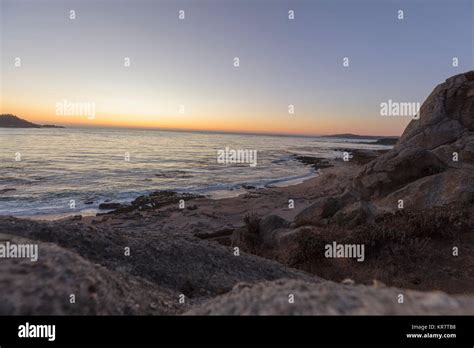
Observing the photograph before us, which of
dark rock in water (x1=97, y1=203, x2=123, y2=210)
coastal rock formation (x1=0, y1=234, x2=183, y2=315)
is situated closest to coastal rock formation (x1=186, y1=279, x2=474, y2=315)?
coastal rock formation (x1=0, y1=234, x2=183, y2=315)

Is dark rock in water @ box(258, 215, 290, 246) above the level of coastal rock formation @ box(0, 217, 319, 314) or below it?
below

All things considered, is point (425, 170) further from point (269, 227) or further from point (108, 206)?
point (108, 206)

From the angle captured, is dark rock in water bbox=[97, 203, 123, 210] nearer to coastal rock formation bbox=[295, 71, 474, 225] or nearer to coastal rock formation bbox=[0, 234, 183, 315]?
coastal rock formation bbox=[295, 71, 474, 225]

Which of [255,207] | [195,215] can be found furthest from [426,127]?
[195,215]

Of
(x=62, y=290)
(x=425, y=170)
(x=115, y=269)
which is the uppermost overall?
(x=425, y=170)

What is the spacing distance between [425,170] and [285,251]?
473 inches

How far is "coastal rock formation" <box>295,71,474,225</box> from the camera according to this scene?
49.5 ft

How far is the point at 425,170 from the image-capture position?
1844cm

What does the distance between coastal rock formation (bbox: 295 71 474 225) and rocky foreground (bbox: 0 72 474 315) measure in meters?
0.07

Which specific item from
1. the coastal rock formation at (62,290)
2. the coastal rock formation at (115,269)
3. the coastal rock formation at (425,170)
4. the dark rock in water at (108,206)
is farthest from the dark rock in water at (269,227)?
the dark rock in water at (108,206)

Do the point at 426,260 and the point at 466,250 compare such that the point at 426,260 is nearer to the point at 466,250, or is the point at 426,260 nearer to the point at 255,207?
the point at 466,250

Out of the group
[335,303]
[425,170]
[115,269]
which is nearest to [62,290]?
[335,303]

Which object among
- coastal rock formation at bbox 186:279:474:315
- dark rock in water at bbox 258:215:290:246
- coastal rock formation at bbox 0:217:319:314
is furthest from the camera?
dark rock in water at bbox 258:215:290:246

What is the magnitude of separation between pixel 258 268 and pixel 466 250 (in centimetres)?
733
